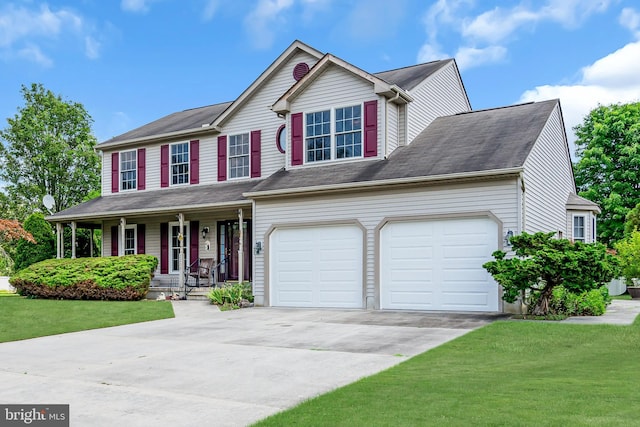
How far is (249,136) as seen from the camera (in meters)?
20.0

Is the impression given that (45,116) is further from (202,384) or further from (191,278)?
(202,384)

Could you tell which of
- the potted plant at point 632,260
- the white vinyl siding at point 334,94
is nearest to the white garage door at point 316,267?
the white vinyl siding at point 334,94

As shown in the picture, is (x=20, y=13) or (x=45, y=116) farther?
(x=45, y=116)

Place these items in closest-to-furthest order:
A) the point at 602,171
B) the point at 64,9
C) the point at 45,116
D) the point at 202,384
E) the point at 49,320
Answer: the point at 202,384 < the point at 49,320 < the point at 64,9 < the point at 602,171 < the point at 45,116

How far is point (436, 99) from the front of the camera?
741 inches

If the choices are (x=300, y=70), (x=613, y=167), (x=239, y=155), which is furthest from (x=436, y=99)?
(x=613, y=167)

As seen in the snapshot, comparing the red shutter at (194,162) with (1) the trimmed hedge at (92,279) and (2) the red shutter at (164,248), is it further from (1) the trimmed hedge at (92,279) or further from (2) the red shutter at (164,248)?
(1) the trimmed hedge at (92,279)

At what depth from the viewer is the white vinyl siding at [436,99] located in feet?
56.7

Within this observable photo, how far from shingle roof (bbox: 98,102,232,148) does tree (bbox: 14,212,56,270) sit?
4637 millimetres

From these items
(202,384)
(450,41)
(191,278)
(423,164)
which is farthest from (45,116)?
(202,384)

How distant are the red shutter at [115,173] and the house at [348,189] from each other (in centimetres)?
17

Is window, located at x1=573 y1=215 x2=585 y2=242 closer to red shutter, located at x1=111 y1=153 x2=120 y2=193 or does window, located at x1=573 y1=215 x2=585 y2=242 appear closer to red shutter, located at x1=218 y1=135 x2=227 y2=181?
red shutter, located at x1=218 y1=135 x2=227 y2=181

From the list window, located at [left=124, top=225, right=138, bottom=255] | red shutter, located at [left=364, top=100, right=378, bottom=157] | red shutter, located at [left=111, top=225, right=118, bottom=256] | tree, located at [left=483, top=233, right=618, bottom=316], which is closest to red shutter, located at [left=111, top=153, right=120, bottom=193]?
red shutter, located at [left=111, top=225, right=118, bottom=256]

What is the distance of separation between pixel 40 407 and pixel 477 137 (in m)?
12.4
